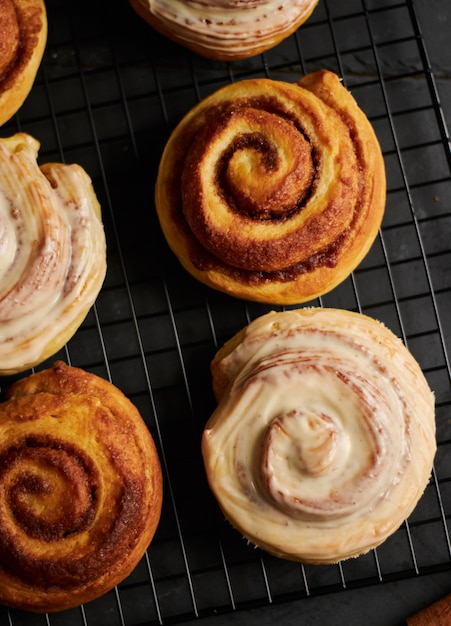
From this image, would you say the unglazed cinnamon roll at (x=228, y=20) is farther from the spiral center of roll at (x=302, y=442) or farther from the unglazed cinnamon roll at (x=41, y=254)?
the spiral center of roll at (x=302, y=442)

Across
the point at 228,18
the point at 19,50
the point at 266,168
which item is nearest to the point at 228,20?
the point at 228,18

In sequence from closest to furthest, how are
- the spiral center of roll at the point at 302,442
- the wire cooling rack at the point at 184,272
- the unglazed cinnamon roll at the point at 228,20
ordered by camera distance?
the spiral center of roll at the point at 302,442 < the unglazed cinnamon roll at the point at 228,20 < the wire cooling rack at the point at 184,272

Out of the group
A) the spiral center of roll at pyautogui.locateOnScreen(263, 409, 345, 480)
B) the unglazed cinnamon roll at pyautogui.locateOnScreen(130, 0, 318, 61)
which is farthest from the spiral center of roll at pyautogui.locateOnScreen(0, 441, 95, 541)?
the unglazed cinnamon roll at pyautogui.locateOnScreen(130, 0, 318, 61)

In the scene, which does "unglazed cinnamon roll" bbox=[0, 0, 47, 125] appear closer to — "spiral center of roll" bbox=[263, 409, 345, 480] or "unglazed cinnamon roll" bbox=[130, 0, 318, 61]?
"unglazed cinnamon roll" bbox=[130, 0, 318, 61]

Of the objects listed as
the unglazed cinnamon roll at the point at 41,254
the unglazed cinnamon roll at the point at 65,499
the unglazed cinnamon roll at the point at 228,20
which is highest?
the unglazed cinnamon roll at the point at 228,20

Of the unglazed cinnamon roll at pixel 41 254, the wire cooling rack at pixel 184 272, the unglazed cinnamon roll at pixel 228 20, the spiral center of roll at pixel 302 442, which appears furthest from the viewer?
the wire cooling rack at pixel 184 272

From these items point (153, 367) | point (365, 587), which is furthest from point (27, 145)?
point (365, 587)

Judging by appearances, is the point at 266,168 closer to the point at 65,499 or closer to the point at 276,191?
the point at 276,191

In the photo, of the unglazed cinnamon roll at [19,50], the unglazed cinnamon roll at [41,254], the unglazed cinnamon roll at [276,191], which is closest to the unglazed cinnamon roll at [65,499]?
the unglazed cinnamon roll at [41,254]
